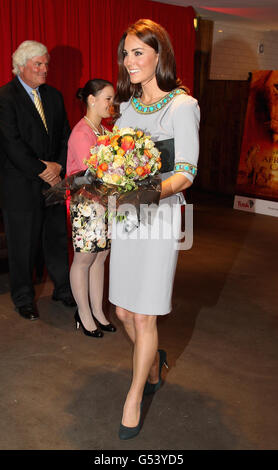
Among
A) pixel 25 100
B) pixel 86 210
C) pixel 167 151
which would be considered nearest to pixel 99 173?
pixel 167 151

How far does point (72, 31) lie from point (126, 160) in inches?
163

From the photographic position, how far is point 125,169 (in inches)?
73.9

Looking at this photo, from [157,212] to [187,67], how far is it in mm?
5289

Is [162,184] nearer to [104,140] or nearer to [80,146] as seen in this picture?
[104,140]

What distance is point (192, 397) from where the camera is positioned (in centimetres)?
262

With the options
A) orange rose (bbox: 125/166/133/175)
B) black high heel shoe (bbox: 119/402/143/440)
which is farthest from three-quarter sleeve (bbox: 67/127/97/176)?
black high heel shoe (bbox: 119/402/143/440)

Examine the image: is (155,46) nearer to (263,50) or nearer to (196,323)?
(196,323)

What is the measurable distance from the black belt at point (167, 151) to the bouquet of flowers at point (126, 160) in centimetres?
14

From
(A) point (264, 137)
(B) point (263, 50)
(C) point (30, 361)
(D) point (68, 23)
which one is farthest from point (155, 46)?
(B) point (263, 50)

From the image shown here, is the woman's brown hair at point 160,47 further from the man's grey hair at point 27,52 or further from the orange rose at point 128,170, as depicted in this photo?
the man's grey hair at point 27,52

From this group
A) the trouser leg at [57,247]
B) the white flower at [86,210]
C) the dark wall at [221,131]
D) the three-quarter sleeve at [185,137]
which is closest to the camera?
the three-quarter sleeve at [185,137]

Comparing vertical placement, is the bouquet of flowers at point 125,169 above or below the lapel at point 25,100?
below

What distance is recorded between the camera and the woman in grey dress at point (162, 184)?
2.01 metres

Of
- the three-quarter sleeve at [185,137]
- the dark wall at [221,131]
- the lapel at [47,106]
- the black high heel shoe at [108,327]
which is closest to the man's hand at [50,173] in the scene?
the lapel at [47,106]
